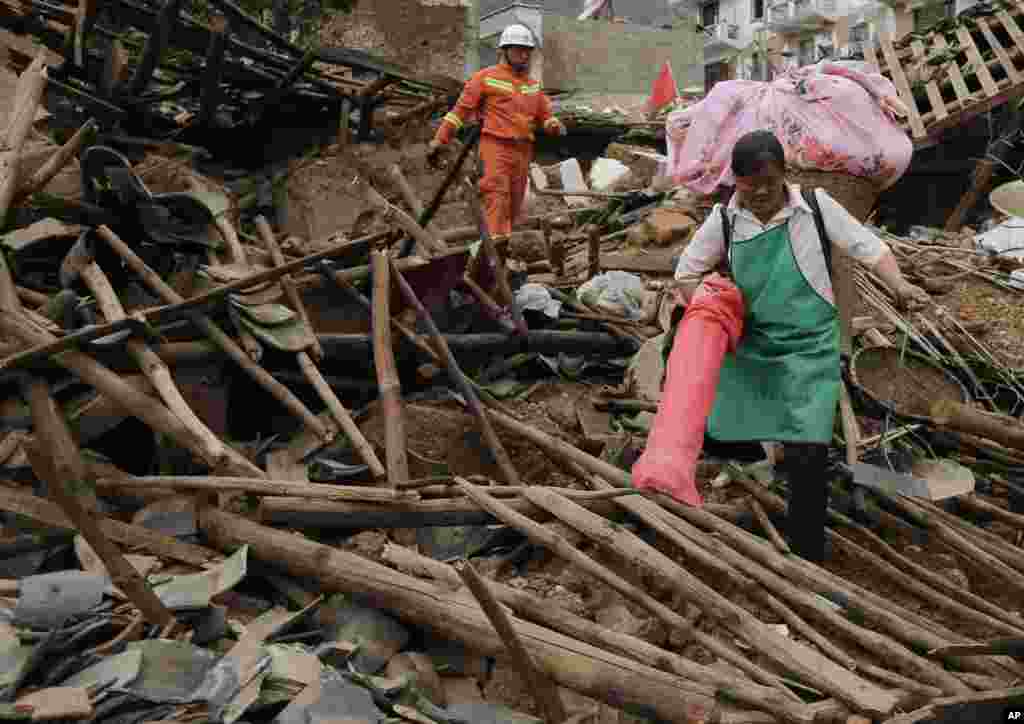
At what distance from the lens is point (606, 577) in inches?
135

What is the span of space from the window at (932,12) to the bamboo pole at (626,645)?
31.9 m

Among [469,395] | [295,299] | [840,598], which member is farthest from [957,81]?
[840,598]

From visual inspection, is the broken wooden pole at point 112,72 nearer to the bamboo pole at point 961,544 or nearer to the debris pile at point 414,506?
the debris pile at point 414,506

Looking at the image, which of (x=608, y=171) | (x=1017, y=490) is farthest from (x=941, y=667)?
(x=608, y=171)

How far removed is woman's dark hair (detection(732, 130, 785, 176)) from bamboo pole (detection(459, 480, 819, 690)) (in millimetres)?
1409

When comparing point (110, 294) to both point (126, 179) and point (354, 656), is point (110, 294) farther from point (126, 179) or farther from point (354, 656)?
point (354, 656)

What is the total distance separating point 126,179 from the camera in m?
4.91

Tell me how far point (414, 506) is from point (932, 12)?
33971 millimetres

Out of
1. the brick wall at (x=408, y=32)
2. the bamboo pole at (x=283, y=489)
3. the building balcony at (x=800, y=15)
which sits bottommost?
the bamboo pole at (x=283, y=489)

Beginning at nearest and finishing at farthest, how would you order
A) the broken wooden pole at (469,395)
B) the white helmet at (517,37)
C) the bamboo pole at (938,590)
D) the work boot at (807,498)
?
1. the bamboo pole at (938,590)
2. the work boot at (807,498)
3. the broken wooden pole at (469,395)
4. the white helmet at (517,37)

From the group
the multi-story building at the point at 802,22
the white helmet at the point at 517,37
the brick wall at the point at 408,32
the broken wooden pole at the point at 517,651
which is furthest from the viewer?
the multi-story building at the point at 802,22

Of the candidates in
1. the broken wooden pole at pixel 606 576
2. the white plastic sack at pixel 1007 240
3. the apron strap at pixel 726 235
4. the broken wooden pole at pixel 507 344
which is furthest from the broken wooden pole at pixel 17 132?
the white plastic sack at pixel 1007 240

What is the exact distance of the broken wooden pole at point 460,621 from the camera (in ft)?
9.67

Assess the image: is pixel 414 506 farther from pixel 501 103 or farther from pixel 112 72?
pixel 112 72
